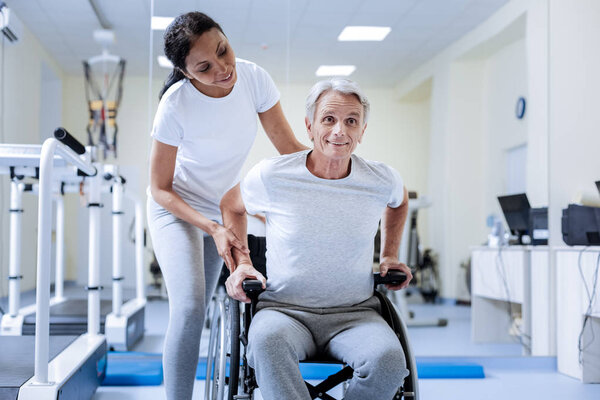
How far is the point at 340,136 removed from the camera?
5.00 ft

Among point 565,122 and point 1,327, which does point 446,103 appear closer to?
point 565,122

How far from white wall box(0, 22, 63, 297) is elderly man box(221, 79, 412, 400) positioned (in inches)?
114

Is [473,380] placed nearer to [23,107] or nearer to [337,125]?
[337,125]

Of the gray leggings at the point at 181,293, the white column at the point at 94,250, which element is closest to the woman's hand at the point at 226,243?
the gray leggings at the point at 181,293

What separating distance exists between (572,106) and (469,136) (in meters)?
2.56

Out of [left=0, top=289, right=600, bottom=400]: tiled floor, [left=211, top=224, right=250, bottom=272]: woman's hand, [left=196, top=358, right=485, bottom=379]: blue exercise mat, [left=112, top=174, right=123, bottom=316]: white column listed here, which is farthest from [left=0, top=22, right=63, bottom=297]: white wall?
[left=211, top=224, right=250, bottom=272]: woman's hand

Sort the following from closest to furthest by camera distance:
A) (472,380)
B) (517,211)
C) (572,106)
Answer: (472,380) < (572,106) < (517,211)

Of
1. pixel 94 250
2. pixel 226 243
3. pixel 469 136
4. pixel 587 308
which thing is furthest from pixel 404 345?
pixel 469 136

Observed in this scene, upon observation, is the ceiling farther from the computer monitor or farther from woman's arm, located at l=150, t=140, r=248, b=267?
woman's arm, located at l=150, t=140, r=248, b=267

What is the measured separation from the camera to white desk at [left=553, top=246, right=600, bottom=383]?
115 inches

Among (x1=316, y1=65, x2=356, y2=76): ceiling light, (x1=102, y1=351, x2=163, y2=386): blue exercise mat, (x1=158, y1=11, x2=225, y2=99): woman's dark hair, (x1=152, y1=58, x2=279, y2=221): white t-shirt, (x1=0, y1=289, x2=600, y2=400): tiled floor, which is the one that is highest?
(x1=316, y1=65, x2=356, y2=76): ceiling light

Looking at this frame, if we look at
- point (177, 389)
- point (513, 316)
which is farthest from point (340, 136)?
point (513, 316)

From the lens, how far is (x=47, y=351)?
69.8 inches

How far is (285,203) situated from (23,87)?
11.6ft
